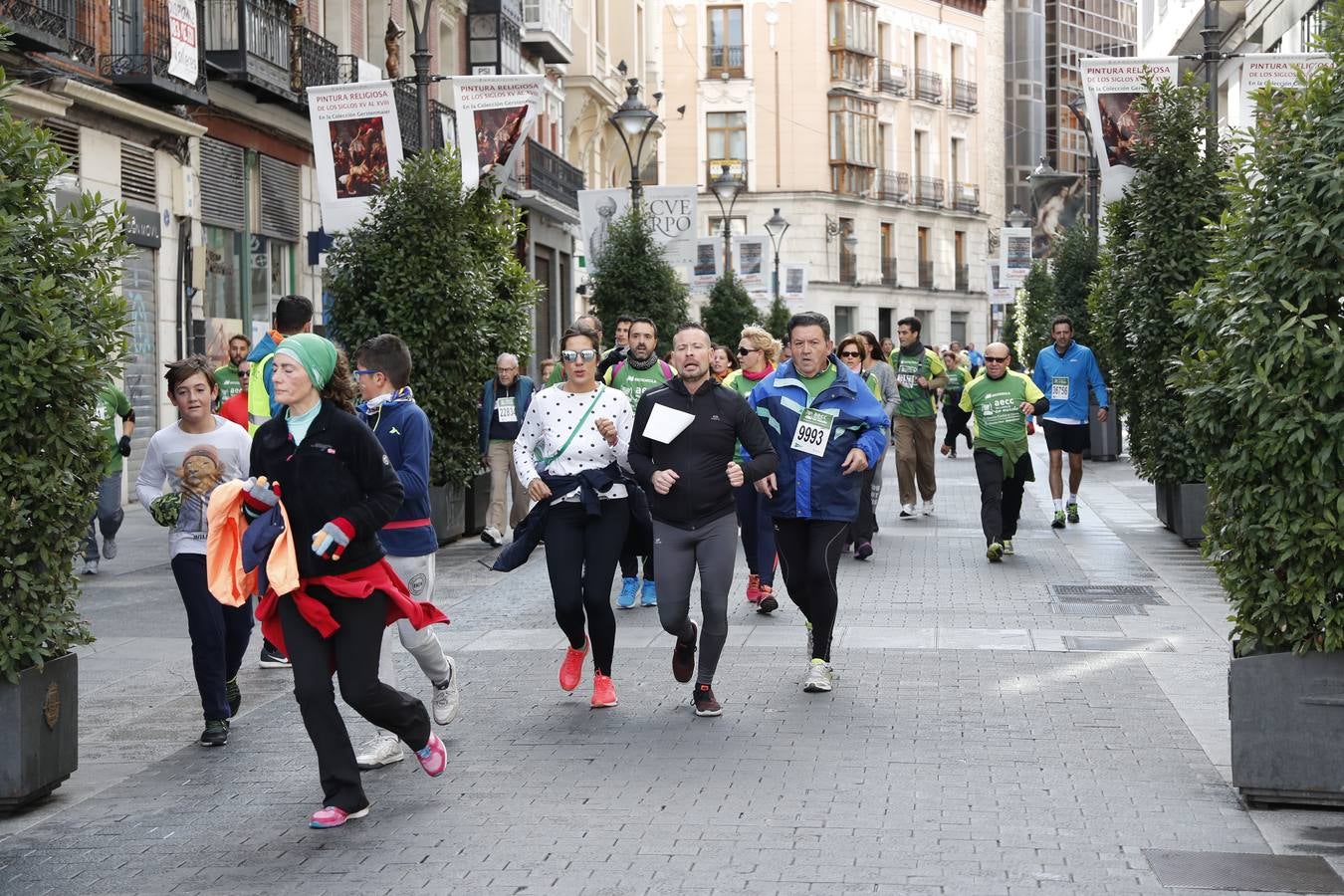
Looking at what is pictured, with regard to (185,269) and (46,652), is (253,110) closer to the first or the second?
(185,269)

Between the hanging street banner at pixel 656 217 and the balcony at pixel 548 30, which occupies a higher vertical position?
the balcony at pixel 548 30

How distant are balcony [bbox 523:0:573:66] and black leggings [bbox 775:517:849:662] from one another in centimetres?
3223

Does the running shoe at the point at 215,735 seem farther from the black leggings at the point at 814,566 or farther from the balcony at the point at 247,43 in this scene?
the balcony at the point at 247,43

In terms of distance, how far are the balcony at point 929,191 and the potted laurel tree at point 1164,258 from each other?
196 ft

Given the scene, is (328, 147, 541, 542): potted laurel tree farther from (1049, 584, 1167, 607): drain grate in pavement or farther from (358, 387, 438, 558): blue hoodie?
(358, 387, 438, 558): blue hoodie

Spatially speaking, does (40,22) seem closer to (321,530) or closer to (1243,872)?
(321,530)

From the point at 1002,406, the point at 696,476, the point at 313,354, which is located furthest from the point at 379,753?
the point at 1002,406

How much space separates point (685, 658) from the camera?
8.91m

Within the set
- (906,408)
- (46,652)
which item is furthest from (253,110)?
(46,652)

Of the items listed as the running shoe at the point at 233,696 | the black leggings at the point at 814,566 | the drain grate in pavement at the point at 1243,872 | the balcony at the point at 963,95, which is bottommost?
the drain grate in pavement at the point at 1243,872

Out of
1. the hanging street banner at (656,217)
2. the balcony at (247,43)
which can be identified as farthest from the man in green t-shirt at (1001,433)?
the hanging street banner at (656,217)

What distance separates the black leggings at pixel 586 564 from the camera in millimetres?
8758

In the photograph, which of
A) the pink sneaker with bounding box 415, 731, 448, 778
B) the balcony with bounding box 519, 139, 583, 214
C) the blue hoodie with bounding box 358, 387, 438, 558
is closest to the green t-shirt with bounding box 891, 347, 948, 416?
the blue hoodie with bounding box 358, 387, 438, 558

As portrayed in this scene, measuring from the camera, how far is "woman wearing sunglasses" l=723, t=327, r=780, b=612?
12.5 m
